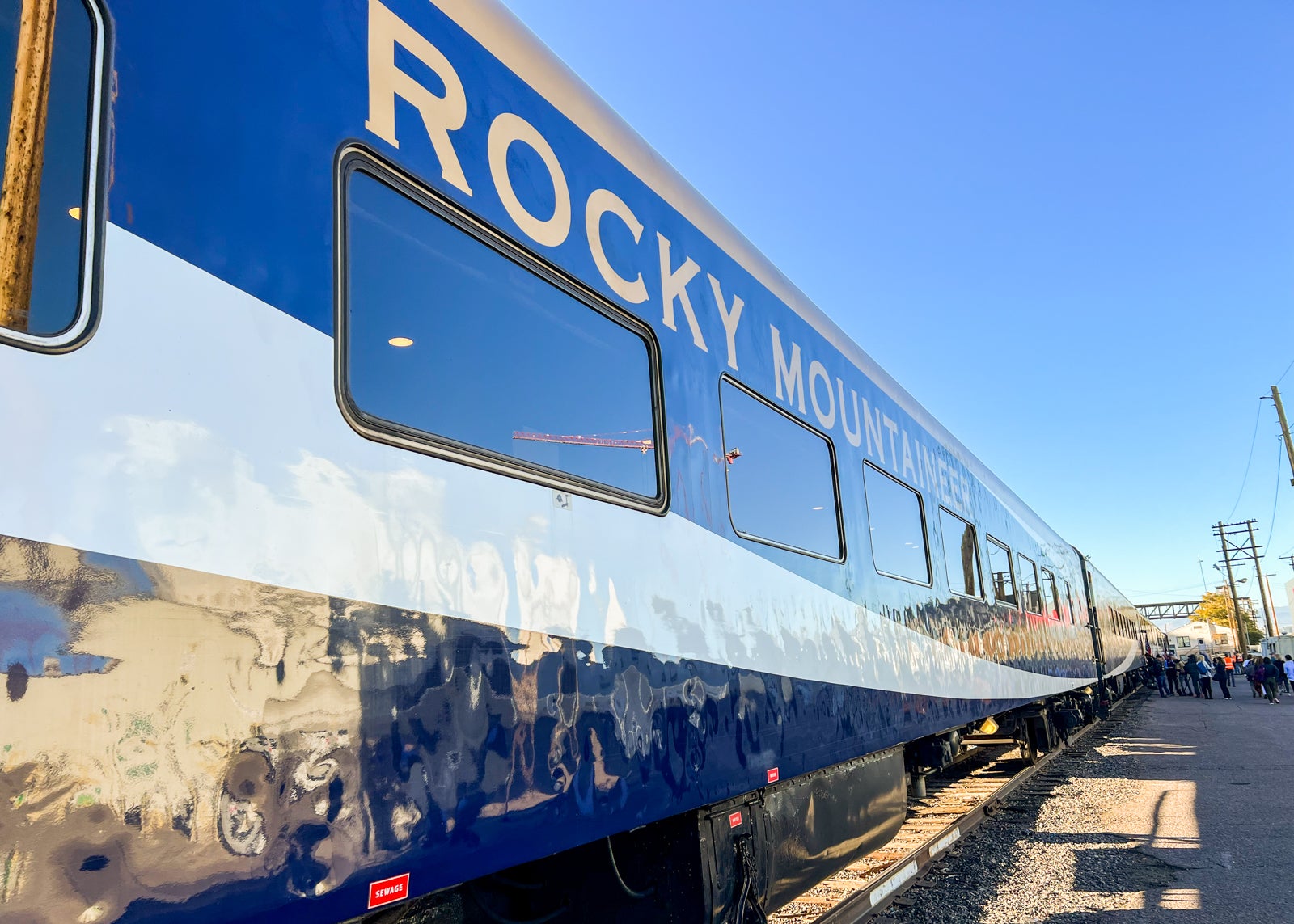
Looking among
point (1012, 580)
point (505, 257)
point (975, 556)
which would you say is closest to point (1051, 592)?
point (1012, 580)

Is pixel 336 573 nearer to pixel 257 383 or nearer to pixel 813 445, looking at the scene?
pixel 257 383

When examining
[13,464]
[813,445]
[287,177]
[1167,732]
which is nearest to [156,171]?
[287,177]

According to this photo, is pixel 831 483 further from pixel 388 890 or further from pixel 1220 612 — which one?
pixel 1220 612

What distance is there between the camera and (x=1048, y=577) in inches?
450

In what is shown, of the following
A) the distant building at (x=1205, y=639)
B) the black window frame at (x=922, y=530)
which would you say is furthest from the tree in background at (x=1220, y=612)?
the black window frame at (x=922, y=530)

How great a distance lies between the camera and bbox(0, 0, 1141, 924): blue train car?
1521mm

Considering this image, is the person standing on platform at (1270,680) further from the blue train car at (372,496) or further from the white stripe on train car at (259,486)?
the white stripe on train car at (259,486)

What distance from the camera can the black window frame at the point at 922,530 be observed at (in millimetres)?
5027

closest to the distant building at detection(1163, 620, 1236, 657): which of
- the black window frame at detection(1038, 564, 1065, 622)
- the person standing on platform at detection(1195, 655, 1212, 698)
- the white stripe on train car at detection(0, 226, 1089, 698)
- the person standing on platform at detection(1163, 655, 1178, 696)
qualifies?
the person standing on platform at detection(1163, 655, 1178, 696)

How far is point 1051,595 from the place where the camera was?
11188 millimetres

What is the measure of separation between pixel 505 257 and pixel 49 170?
47.0 inches

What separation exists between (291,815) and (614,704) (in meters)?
1.11

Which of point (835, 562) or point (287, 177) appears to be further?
point (835, 562)

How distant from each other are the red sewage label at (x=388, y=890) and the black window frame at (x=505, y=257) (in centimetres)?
90
